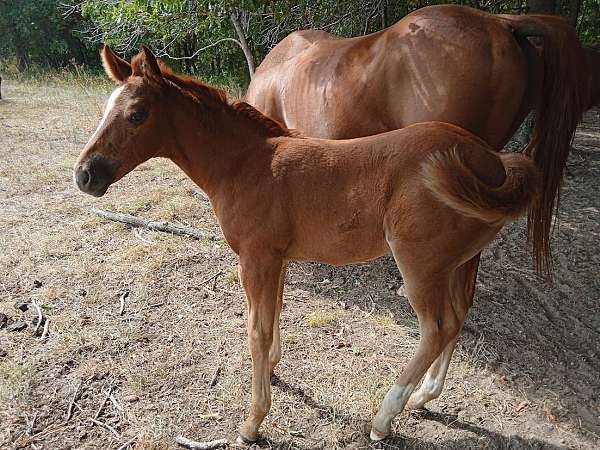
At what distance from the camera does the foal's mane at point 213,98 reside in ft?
6.70

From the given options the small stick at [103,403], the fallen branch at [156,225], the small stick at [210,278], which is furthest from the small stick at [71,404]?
the fallen branch at [156,225]

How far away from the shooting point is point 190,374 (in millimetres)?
2650

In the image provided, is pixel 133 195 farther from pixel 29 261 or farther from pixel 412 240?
pixel 412 240

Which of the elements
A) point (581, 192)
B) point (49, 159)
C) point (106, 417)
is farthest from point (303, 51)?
point (49, 159)

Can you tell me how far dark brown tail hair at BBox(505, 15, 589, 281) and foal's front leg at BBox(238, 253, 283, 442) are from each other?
5.05 ft

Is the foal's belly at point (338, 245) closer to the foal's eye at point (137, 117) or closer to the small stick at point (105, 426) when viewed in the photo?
the foal's eye at point (137, 117)

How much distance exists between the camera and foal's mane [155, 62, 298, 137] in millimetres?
2043

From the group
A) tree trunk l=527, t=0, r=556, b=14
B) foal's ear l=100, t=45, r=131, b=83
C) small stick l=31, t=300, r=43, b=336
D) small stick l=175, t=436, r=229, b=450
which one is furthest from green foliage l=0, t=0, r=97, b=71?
small stick l=175, t=436, r=229, b=450

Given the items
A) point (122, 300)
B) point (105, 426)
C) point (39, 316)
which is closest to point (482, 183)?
point (105, 426)

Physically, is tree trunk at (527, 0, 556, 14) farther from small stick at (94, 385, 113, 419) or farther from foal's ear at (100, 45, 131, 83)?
small stick at (94, 385, 113, 419)

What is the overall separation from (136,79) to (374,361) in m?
1.92

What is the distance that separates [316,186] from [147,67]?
0.83 meters

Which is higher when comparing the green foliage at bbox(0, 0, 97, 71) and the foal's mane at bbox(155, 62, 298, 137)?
the foal's mane at bbox(155, 62, 298, 137)

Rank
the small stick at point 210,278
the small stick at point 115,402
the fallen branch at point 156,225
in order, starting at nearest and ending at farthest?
the small stick at point 115,402, the small stick at point 210,278, the fallen branch at point 156,225
